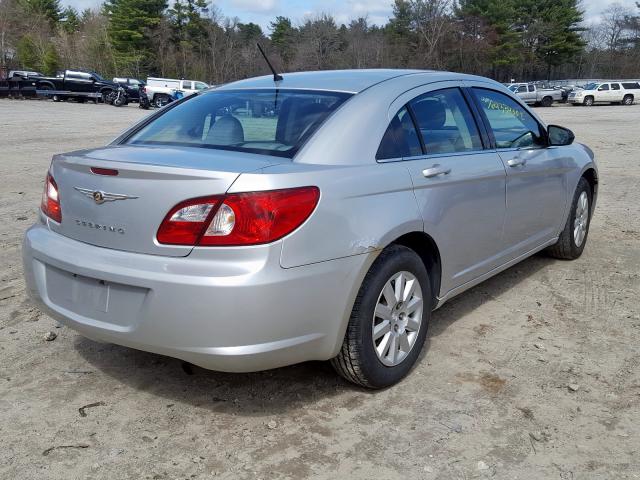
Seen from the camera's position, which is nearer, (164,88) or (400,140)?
(400,140)

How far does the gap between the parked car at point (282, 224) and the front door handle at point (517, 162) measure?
0.15 meters

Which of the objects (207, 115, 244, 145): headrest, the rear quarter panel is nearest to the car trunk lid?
the rear quarter panel

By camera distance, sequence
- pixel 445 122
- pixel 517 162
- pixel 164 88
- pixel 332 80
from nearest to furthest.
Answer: pixel 332 80 < pixel 445 122 < pixel 517 162 < pixel 164 88

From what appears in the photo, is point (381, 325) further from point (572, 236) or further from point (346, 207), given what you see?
point (572, 236)

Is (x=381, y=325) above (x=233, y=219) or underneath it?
underneath

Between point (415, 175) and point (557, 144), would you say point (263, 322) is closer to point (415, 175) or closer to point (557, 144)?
point (415, 175)


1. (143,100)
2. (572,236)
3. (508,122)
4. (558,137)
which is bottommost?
(143,100)

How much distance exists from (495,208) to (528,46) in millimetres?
68569

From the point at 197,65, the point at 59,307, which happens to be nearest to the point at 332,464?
the point at 59,307

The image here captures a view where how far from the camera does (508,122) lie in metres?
4.44

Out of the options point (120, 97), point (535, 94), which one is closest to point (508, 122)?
point (120, 97)

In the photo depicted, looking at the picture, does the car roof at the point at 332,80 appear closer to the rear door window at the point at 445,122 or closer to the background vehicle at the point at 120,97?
the rear door window at the point at 445,122

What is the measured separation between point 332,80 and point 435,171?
2.67ft

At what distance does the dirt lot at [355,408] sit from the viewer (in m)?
2.62
